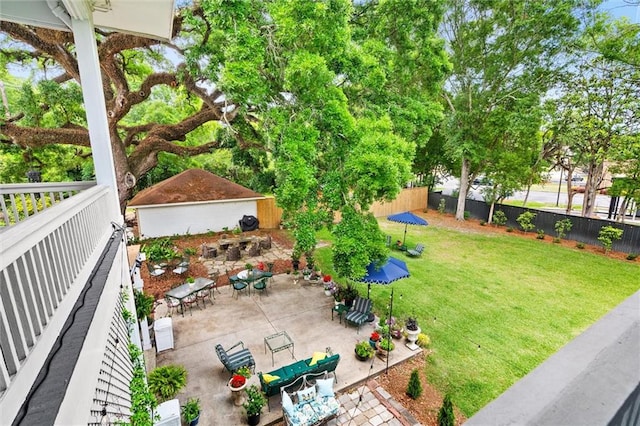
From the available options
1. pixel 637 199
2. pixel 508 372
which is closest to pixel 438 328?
pixel 508 372

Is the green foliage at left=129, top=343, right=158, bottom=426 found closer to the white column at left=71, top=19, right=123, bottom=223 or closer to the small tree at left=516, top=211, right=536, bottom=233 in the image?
the white column at left=71, top=19, right=123, bottom=223

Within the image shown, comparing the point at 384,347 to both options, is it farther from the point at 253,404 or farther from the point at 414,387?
the point at 253,404

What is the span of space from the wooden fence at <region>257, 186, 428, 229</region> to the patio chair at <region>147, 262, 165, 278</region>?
7.77m

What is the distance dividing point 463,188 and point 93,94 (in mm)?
20775

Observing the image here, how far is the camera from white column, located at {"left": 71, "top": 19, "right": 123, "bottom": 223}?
163 inches

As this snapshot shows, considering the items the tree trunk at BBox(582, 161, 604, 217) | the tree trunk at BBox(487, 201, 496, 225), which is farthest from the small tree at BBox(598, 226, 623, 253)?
the tree trunk at BBox(487, 201, 496, 225)

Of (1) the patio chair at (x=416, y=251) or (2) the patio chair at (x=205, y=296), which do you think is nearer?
(2) the patio chair at (x=205, y=296)

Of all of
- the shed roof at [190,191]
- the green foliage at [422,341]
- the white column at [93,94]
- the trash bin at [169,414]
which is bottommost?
the green foliage at [422,341]

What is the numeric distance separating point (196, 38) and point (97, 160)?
7742 millimetres

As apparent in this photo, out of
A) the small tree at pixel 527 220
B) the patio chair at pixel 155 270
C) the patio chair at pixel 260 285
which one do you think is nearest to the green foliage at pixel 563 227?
the small tree at pixel 527 220

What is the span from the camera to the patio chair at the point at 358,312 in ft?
26.1

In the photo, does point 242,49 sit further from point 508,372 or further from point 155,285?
point 508,372

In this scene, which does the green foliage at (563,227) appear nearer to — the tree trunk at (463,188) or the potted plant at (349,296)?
the tree trunk at (463,188)

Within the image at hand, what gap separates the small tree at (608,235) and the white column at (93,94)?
19702 millimetres
